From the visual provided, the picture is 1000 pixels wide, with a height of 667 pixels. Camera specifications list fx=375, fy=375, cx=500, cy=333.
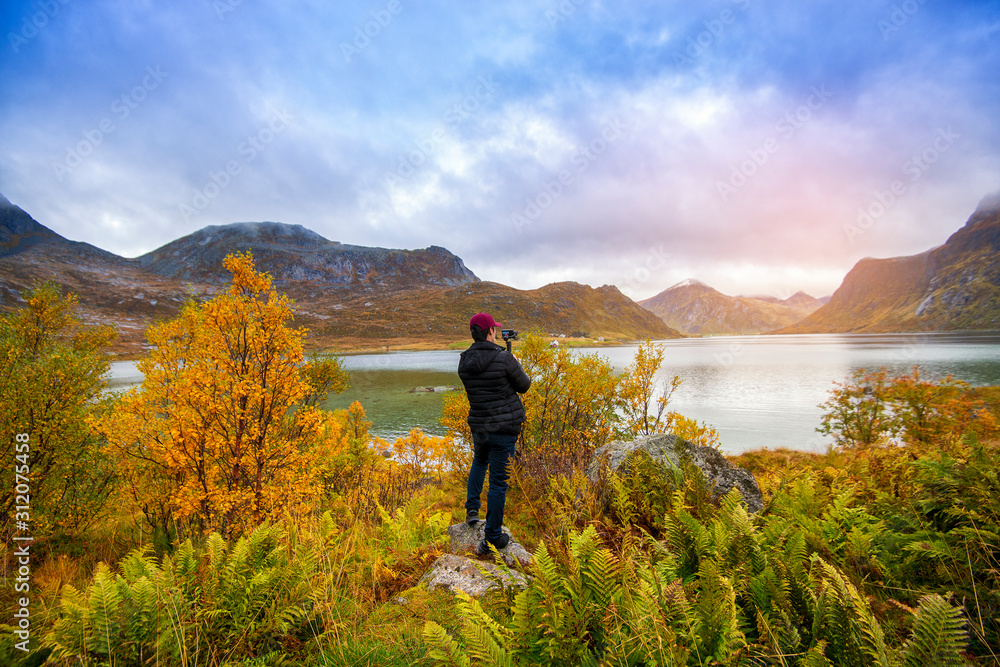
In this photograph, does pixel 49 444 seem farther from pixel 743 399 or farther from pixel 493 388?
pixel 743 399

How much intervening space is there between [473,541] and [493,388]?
202 cm

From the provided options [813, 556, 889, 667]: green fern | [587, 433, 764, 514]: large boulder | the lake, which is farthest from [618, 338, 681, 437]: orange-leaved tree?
[813, 556, 889, 667]: green fern

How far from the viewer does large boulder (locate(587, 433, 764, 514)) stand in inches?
192

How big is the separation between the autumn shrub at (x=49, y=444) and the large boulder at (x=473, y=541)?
19.7 ft

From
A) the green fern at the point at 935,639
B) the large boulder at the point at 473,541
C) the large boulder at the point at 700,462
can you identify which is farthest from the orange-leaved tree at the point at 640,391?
the green fern at the point at 935,639

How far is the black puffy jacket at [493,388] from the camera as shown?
4.66 metres

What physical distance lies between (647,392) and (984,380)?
39.7 meters

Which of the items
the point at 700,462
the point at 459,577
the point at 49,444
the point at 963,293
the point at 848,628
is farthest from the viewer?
the point at 963,293

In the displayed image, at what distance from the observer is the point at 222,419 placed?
648 cm

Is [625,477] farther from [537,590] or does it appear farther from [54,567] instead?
[54,567]

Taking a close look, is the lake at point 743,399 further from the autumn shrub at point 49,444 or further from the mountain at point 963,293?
the mountain at point 963,293

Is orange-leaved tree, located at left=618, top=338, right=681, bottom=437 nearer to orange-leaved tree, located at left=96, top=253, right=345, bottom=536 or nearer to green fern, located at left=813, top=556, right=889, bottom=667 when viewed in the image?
orange-leaved tree, located at left=96, top=253, right=345, bottom=536

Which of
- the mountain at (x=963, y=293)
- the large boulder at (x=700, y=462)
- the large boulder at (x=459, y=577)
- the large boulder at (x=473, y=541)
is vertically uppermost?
the mountain at (x=963, y=293)

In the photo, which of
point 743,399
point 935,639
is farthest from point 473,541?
point 743,399
